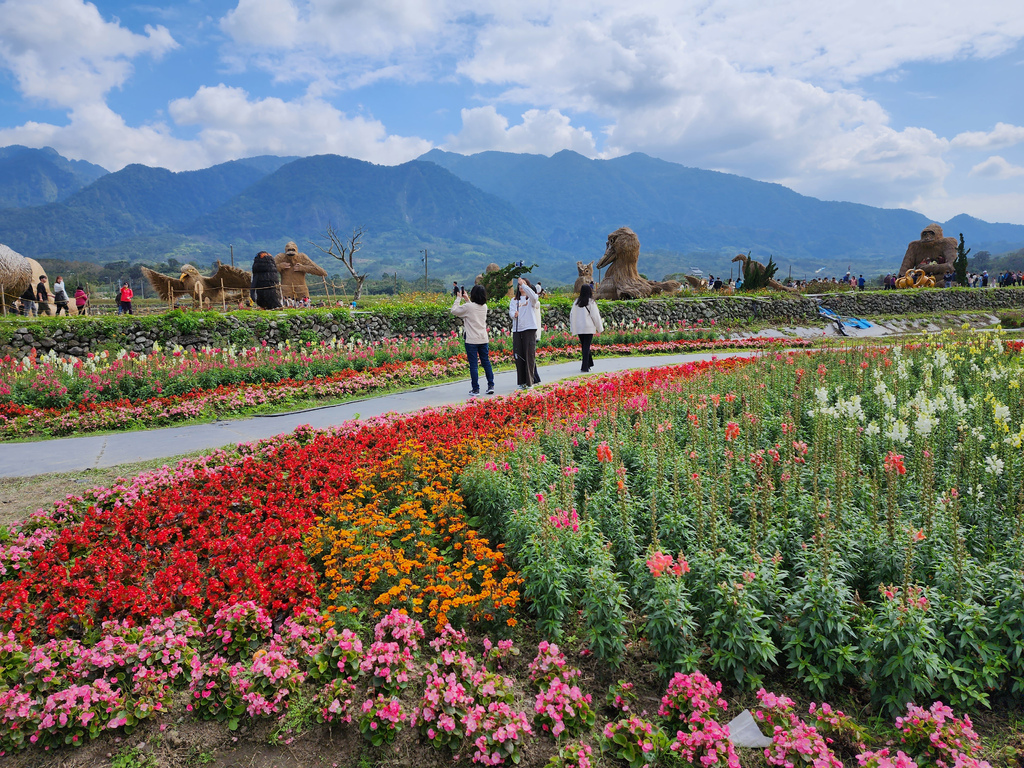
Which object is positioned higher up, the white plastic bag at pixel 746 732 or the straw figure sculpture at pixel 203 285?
the straw figure sculpture at pixel 203 285

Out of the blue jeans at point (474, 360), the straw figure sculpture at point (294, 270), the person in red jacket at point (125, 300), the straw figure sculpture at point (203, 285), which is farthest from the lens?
the straw figure sculpture at point (294, 270)

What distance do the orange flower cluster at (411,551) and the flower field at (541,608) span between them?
0.08 feet

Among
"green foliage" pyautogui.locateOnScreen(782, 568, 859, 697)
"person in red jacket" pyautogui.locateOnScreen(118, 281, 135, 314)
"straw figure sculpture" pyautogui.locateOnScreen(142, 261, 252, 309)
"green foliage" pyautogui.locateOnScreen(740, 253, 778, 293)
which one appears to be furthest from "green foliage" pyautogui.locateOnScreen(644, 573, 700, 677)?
"green foliage" pyautogui.locateOnScreen(740, 253, 778, 293)

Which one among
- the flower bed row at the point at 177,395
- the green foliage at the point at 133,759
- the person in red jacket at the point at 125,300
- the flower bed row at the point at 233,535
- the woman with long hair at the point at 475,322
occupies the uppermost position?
the person in red jacket at the point at 125,300

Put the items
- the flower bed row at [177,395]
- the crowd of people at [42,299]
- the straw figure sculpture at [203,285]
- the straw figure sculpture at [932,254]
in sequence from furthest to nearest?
the straw figure sculpture at [932,254], the straw figure sculpture at [203,285], the crowd of people at [42,299], the flower bed row at [177,395]

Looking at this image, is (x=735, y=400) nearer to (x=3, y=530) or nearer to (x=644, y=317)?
(x=3, y=530)

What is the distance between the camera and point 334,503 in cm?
522

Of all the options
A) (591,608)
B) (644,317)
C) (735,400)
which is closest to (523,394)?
(735,400)

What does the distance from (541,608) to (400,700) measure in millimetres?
1037

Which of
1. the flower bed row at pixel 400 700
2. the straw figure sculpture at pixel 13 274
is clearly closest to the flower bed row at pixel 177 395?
the flower bed row at pixel 400 700

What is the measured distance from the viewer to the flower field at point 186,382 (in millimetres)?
9383

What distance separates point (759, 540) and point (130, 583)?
4522mm

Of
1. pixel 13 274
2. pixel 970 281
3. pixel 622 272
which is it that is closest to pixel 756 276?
pixel 622 272

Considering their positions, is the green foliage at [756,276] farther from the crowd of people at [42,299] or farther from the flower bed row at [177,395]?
the crowd of people at [42,299]
